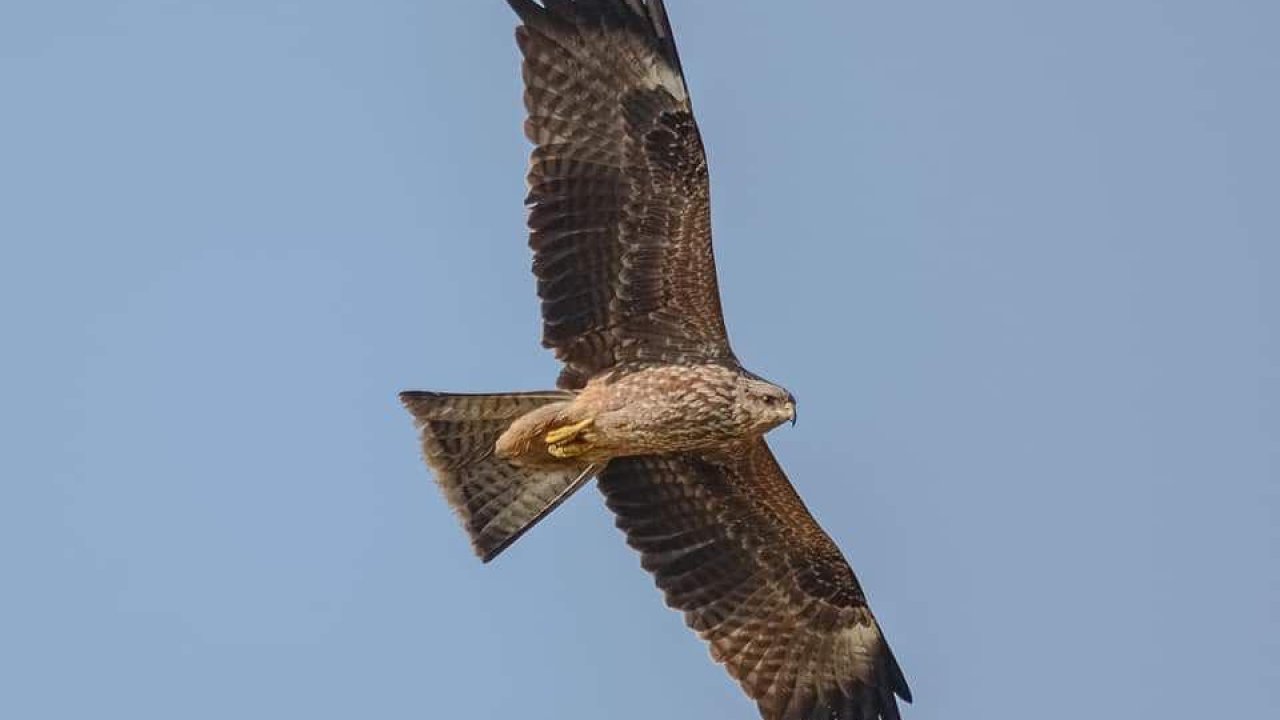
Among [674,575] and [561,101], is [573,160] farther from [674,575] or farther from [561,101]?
[674,575]

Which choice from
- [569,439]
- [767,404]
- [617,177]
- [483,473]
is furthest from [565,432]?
[617,177]

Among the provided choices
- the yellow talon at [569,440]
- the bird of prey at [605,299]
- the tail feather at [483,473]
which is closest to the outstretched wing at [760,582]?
the bird of prey at [605,299]

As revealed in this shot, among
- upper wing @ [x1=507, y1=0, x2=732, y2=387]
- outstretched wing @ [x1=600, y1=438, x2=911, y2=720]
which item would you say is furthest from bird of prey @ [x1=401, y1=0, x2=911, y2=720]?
outstretched wing @ [x1=600, y1=438, x2=911, y2=720]

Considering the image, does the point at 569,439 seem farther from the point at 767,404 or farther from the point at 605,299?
the point at 767,404

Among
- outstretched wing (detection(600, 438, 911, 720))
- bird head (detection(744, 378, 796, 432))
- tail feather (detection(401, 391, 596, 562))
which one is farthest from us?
outstretched wing (detection(600, 438, 911, 720))

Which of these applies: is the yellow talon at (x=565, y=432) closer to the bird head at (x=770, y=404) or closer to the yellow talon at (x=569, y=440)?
the yellow talon at (x=569, y=440)

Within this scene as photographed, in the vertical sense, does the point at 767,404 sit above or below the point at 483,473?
below

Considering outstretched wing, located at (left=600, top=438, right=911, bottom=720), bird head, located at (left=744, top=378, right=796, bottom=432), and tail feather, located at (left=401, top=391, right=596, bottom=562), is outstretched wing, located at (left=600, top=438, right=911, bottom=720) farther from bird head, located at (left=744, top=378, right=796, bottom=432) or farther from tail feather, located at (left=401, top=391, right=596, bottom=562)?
bird head, located at (left=744, top=378, right=796, bottom=432)
